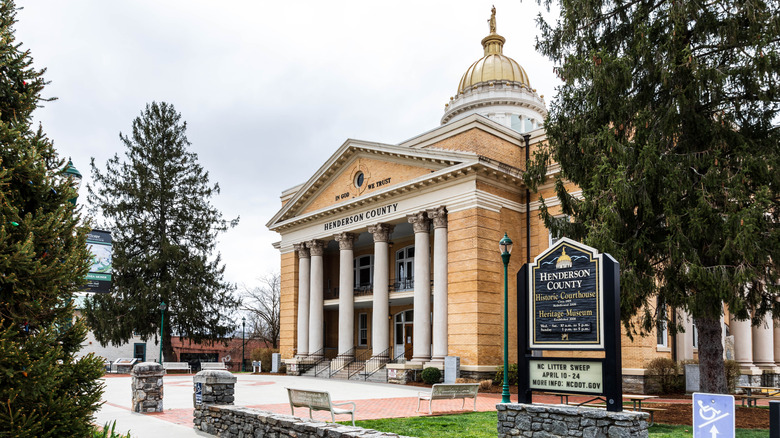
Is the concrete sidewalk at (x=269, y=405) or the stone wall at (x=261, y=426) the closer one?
the stone wall at (x=261, y=426)

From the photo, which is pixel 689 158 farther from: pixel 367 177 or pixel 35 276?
pixel 367 177

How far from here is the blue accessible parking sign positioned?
223 inches

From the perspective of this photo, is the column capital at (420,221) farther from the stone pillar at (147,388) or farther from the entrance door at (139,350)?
the entrance door at (139,350)

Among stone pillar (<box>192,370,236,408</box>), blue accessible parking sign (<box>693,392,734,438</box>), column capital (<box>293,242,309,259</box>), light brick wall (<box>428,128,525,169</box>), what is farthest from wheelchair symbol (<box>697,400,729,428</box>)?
column capital (<box>293,242,309,259</box>)

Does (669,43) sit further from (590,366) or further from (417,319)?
(417,319)

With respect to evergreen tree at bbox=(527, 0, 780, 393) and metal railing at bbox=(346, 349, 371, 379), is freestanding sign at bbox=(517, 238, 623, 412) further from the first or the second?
metal railing at bbox=(346, 349, 371, 379)

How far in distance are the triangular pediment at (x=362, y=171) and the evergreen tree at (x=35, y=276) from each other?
20.0 m

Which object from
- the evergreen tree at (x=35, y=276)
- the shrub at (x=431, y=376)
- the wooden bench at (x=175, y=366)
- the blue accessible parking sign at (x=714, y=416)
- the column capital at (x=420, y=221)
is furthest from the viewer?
the wooden bench at (x=175, y=366)

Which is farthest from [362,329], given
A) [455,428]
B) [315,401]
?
[315,401]

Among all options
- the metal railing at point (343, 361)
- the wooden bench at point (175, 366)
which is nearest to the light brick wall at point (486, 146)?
the metal railing at point (343, 361)

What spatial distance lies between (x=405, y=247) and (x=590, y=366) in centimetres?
2588

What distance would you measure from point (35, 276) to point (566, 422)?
6951mm

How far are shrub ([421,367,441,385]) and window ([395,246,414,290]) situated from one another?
821 cm

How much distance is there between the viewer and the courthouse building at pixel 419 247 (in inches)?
1019
